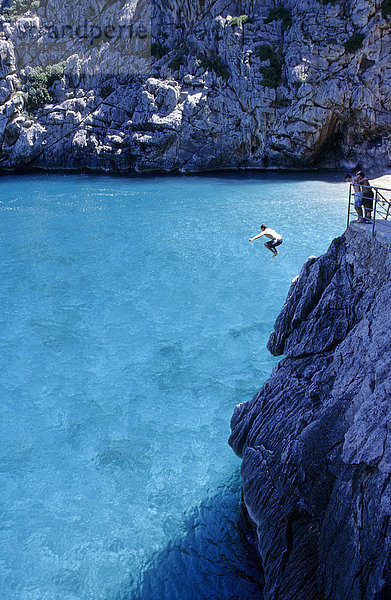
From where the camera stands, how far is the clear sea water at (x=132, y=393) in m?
8.48

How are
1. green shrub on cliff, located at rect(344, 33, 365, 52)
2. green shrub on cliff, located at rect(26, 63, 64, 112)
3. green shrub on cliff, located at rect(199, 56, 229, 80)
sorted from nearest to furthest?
green shrub on cliff, located at rect(344, 33, 365, 52)
green shrub on cliff, located at rect(199, 56, 229, 80)
green shrub on cliff, located at rect(26, 63, 64, 112)

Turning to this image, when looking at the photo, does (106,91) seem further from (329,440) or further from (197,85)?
(329,440)

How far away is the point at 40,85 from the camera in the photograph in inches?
2046

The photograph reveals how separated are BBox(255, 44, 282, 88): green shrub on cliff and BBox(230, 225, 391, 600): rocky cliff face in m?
40.5

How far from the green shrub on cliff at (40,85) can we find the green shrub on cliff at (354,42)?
3398 centimetres

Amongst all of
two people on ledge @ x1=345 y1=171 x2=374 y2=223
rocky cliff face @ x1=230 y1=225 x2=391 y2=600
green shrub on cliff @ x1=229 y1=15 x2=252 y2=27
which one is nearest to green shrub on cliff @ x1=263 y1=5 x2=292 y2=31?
green shrub on cliff @ x1=229 y1=15 x2=252 y2=27

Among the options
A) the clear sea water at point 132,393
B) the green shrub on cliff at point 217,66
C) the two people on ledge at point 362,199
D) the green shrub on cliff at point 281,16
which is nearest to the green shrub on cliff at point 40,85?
the green shrub on cliff at point 217,66

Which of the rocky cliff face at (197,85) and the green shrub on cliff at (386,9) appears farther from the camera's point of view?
the rocky cliff face at (197,85)

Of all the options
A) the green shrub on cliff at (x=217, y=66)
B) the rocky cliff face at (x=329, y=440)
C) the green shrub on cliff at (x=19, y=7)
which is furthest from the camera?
the green shrub on cliff at (x=19, y=7)

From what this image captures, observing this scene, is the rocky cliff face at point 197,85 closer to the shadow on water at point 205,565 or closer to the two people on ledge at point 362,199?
the two people on ledge at point 362,199

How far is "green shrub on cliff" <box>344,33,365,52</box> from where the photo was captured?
131 ft

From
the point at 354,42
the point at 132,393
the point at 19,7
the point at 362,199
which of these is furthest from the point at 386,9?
the point at 19,7

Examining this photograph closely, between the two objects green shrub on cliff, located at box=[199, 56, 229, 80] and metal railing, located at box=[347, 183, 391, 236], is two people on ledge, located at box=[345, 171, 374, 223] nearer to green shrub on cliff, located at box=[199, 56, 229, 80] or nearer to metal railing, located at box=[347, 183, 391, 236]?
metal railing, located at box=[347, 183, 391, 236]

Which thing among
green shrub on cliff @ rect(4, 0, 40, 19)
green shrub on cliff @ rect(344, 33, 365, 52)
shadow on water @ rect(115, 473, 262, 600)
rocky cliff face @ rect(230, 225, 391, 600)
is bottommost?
shadow on water @ rect(115, 473, 262, 600)
